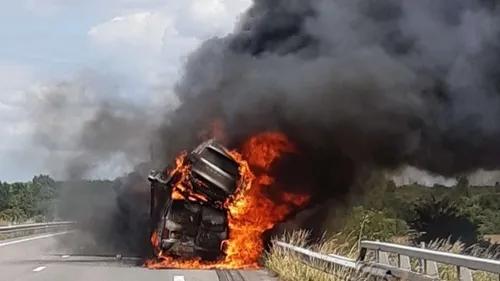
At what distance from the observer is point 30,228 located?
164 ft

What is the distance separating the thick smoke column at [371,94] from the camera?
21.7 metres

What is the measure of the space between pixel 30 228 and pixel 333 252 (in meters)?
34.5

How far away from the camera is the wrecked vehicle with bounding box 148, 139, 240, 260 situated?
72.4 feet

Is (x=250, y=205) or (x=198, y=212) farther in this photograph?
(x=250, y=205)

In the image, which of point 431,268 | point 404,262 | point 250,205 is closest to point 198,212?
point 250,205

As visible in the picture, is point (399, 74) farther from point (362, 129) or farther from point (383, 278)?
point (383, 278)

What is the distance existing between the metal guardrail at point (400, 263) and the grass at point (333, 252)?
125mm

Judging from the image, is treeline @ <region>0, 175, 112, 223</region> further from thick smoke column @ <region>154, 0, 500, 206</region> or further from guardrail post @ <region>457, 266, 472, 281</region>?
guardrail post @ <region>457, 266, 472, 281</region>

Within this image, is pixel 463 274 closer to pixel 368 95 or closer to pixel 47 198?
pixel 368 95

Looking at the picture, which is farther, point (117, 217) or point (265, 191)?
point (117, 217)

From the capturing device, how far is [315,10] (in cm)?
2505

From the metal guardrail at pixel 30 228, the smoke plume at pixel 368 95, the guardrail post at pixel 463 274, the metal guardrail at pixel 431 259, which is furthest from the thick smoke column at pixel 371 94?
the metal guardrail at pixel 30 228

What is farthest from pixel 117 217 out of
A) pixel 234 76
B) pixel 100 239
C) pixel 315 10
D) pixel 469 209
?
pixel 469 209

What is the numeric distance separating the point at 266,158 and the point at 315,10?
482 cm
